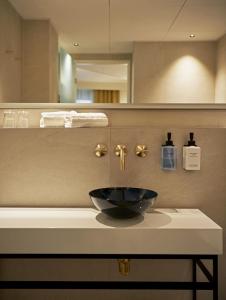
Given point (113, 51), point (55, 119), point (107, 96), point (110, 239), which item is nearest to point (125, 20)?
point (113, 51)

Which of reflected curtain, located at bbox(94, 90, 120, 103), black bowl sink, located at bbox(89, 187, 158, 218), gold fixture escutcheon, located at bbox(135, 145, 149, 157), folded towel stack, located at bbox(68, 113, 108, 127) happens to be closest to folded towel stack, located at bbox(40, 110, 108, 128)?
folded towel stack, located at bbox(68, 113, 108, 127)

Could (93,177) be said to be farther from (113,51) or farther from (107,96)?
(113,51)

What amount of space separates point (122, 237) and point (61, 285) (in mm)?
385

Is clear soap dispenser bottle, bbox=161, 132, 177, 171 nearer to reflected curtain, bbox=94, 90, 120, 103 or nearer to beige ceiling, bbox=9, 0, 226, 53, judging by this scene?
reflected curtain, bbox=94, 90, 120, 103

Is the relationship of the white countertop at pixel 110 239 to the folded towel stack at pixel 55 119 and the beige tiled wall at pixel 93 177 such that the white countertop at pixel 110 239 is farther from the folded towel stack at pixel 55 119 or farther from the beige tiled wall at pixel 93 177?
the folded towel stack at pixel 55 119

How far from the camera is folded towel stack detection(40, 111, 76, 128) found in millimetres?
1666

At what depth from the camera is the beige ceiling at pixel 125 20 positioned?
5.51ft

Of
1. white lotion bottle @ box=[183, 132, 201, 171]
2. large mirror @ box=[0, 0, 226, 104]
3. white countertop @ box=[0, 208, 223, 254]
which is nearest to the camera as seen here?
white countertop @ box=[0, 208, 223, 254]

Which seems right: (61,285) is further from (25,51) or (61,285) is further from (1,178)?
(25,51)

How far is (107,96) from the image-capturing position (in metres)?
1.73

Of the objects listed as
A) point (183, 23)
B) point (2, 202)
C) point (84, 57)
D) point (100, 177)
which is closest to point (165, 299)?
point (100, 177)

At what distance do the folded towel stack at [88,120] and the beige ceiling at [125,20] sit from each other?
1.42 feet

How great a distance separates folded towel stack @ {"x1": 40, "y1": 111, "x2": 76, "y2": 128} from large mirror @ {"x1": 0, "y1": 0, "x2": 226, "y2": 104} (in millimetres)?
121

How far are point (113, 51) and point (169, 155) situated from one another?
746 millimetres
